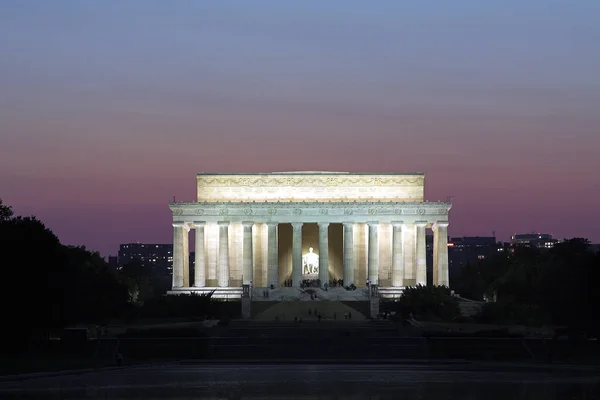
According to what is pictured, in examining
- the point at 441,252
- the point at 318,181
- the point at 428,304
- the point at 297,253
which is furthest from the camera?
the point at 318,181

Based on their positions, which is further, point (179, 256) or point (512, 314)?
point (179, 256)

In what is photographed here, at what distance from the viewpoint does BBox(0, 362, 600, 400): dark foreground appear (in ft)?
153

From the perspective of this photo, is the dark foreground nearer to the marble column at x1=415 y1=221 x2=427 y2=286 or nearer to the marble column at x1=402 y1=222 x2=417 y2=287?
the marble column at x1=415 y1=221 x2=427 y2=286

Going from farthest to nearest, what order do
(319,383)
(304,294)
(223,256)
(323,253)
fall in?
1. (323,253)
2. (223,256)
3. (304,294)
4. (319,383)

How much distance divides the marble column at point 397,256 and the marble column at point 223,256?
18.6 m

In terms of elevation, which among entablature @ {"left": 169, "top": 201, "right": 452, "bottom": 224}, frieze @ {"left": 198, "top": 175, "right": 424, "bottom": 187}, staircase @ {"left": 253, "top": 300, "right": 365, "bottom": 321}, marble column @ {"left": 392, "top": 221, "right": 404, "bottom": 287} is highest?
frieze @ {"left": 198, "top": 175, "right": 424, "bottom": 187}

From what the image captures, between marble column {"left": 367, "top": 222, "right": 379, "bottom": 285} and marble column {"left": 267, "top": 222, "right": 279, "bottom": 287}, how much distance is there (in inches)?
416

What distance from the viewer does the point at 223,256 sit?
418ft

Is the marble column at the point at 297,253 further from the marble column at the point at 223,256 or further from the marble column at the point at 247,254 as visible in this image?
the marble column at the point at 223,256

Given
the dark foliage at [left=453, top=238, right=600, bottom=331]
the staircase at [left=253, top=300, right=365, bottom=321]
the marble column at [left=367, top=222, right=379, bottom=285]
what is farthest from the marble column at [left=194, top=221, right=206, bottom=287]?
the dark foliage at [left=453, top=238, right=600, bottom=331]

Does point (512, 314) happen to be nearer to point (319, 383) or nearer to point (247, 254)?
point (247, 254)

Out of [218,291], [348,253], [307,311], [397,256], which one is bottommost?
[307,311]

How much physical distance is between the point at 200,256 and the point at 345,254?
16.5 m

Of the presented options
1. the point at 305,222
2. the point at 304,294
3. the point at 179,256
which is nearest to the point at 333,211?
the point at 305,222
